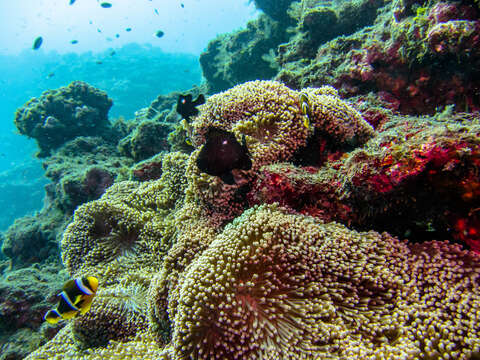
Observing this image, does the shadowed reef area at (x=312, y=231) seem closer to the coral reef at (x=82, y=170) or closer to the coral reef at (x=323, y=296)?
the coral reef at (x=323, y=296)

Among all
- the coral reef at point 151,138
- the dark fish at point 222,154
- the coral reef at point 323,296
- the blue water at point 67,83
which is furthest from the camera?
the blue water at point 67,83

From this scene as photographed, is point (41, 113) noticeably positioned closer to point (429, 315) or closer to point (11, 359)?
point (11, 359)

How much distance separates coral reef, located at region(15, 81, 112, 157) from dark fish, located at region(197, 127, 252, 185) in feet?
35.5

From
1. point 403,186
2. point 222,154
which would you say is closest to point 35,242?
point 222,154

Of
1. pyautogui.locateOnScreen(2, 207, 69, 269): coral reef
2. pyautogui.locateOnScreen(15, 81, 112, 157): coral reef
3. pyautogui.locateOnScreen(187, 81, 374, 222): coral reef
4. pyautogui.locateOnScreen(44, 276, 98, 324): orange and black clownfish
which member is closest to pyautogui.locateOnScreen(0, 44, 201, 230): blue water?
pyautogui.locateOnScreen(15, 81, 112, 157): coral reef

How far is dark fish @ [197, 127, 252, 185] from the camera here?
258 cm

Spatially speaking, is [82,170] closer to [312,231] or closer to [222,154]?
[222,154]

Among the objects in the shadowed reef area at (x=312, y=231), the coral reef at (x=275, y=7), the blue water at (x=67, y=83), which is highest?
the blue water at (x=67, y=83)

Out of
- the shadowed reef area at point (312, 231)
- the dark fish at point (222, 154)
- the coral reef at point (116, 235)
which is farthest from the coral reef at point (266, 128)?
the coral reef at point (116, 235)

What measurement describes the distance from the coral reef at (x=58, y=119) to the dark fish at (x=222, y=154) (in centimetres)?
1082

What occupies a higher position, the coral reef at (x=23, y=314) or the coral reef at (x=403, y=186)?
the coral reef at (x=403, y=186)

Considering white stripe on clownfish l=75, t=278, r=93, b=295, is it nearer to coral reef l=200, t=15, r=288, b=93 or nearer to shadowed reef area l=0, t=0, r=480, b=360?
shadowed reef area l=0, t=0, r=480, b=360

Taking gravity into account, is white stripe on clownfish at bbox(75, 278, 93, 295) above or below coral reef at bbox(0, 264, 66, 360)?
above

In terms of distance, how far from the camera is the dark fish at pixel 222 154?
2.58m
